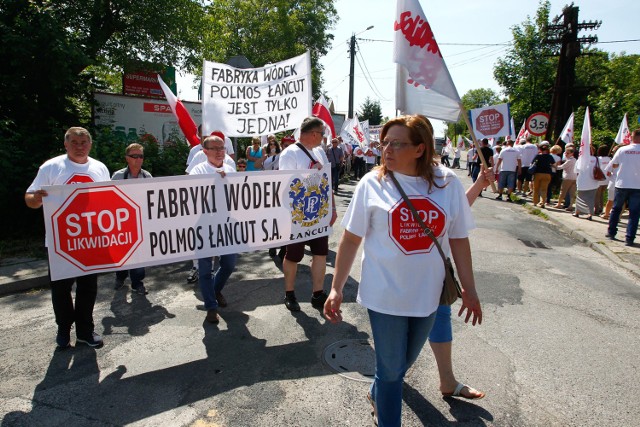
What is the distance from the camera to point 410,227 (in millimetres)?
2338

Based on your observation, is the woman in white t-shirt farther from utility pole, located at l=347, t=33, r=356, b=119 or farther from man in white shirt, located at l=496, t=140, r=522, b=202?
utility pole, located at l=347, t=33, r=356, b=119

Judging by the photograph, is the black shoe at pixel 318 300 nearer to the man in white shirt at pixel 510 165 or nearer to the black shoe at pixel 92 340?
the black shoe at pixel 92 340

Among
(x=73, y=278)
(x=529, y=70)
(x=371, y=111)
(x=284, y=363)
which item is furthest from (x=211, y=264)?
(x=371, y=111)

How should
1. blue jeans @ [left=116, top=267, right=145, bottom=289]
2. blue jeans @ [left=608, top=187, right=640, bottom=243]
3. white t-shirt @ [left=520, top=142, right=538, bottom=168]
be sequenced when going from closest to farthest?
blue jeans @ [left=116, top=267, right=145, bottom=289] → blue jeans @ [left=608, top=187, right=640, bottom=243] → white t-shirt @ [left=520, top=142, right=538, bottom=168]

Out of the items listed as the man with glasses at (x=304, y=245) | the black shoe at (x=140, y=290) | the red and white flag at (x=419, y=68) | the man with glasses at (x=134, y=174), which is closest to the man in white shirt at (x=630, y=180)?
the red and white flag at (x=419, y=68)

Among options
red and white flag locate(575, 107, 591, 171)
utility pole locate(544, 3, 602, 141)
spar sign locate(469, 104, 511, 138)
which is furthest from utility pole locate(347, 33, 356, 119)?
red and white flag locate(575, 107, 591, 171)

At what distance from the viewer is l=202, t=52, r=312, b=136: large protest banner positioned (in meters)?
5.91

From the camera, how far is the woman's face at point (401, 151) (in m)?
2.40

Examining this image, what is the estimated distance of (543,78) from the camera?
3438cm

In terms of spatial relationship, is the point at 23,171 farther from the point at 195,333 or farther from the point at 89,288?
the point at 195,333

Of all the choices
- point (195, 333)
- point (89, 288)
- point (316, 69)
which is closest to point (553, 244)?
point (195, 333)

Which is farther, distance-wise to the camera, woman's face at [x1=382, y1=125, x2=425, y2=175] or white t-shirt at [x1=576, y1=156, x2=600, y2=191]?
white t-shirt at [x1=576, y1=156, x2=600, y2=191]

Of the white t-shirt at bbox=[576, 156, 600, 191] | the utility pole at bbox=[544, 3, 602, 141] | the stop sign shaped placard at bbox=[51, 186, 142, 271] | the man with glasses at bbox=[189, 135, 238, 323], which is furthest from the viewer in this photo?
the utility pole at bbox=[544, 3, 602, 141]

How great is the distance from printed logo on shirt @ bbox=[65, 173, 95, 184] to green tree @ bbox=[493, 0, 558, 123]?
3596cm
